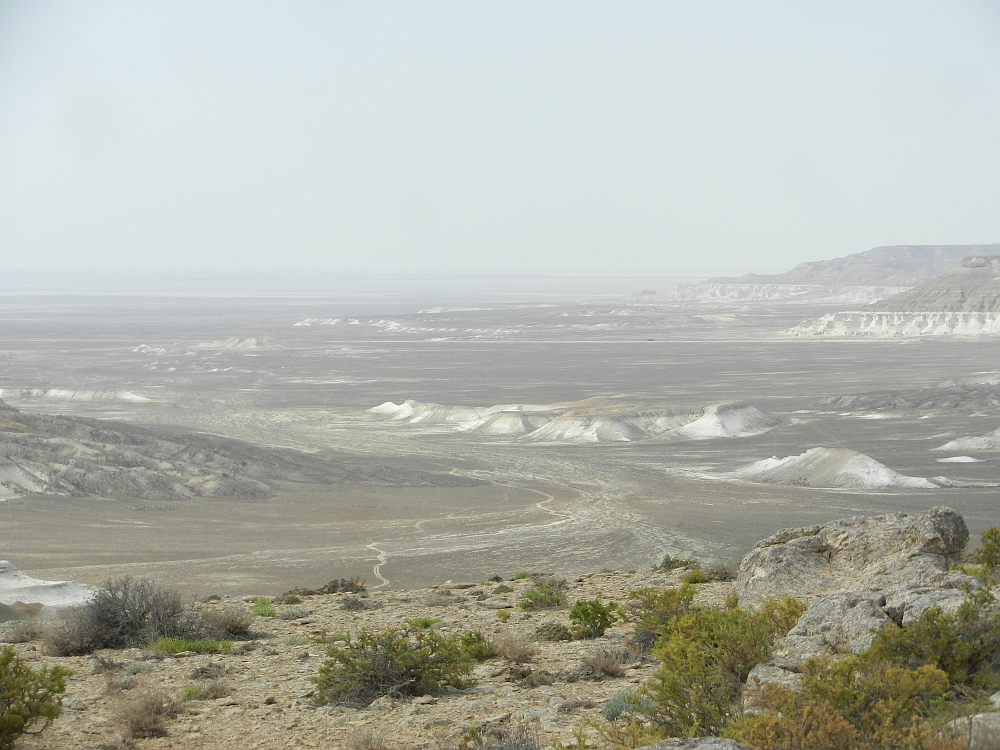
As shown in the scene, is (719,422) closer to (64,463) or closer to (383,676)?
(64,463)

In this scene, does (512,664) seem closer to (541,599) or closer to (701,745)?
(541,599)

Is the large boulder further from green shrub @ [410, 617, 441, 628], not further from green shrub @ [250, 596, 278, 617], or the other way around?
green shrub @ [250, 596, 278, 617]

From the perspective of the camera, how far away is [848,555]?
1205cm

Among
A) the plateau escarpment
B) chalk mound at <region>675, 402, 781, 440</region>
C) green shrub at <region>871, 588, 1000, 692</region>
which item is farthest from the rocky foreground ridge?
the plateau escarpment

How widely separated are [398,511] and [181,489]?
913cm

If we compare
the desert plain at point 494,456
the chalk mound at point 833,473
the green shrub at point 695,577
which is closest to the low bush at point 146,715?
the green shrub at point 695,577

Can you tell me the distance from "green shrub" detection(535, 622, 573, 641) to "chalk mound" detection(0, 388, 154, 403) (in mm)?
73773

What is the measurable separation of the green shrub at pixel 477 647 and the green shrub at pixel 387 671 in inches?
38.3

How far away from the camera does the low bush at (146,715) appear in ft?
27.5

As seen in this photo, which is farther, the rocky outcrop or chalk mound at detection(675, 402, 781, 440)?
chalk mound at detection(675, 402, 781, 440)

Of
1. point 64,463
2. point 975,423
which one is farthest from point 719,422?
point 64,463

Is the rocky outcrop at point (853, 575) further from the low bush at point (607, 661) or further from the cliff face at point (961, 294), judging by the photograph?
the cliff face at point (961, 294)

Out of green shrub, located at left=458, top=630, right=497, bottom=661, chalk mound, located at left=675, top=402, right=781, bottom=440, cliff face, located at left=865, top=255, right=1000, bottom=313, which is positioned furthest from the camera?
cliff face, located at left=865, top=255, right=1000, bottom=313

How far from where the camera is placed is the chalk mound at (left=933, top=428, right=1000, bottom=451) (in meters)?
49.8
